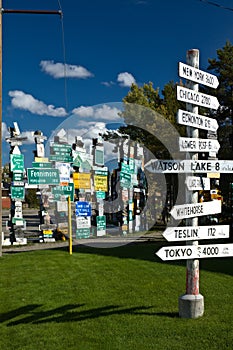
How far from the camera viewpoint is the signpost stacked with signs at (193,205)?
5430mm

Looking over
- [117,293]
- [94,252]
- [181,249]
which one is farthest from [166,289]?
[94,252]

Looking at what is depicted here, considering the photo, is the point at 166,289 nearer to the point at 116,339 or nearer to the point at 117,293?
the point at 117,293

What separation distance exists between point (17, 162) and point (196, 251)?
35.0 ft

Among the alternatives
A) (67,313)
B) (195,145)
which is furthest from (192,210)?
(67,313)

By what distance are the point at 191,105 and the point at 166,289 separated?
314 centimetres

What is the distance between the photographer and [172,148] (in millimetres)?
22375

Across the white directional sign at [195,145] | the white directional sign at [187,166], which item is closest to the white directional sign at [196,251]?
the white directional sign at [187,166]

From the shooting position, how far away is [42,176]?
1459 cm

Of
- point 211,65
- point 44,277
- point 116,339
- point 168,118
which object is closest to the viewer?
point 116,339

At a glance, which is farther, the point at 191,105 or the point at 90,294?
the point at 90,294

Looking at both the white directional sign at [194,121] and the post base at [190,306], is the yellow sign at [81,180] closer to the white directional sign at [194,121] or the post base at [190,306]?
the white directional sign at [194,121]

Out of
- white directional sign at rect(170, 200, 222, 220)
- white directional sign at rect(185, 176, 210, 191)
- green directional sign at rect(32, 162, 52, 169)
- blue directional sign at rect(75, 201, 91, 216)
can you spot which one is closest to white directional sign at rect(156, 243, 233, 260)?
white directional sign at rect(170, 200, 222, 220)

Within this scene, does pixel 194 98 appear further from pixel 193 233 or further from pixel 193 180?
pixel 193 233

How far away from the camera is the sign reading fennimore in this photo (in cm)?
1430
